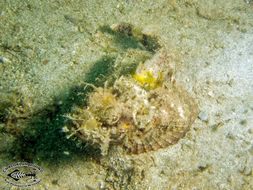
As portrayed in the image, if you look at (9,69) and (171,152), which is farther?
(171,152)

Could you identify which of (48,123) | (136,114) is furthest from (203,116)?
(48,123)

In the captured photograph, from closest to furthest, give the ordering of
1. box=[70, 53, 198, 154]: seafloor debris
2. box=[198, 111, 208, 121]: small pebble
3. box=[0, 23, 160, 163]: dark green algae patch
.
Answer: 1. box=[70, 53, 198, 154]: seafloor debris
2. box=[0, 23, 160, 163]: dark green algae patch
3. box=[198, 111, 208, 121]: small pebble

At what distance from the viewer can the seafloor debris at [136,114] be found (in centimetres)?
251

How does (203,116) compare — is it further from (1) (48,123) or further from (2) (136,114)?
(1) (48,123)

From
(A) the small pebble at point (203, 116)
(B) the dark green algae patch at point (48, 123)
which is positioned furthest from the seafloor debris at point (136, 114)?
(A) the small pebble at point (203, 116)

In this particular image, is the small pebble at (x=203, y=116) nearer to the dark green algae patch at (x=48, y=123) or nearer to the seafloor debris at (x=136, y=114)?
the seafloor debris at (x=136, y=114)

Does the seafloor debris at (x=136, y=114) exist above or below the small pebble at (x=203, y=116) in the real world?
above

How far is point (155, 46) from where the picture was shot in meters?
→ 4.12

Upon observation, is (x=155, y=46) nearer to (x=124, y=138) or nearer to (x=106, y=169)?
(x=124, y=138)

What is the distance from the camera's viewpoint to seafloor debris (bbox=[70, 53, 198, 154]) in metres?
2.51

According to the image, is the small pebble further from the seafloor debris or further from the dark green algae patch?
the dark green algae patch

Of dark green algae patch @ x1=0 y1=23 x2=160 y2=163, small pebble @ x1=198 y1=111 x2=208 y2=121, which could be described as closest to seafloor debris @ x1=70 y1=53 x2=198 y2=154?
dark green algae patch @ x1=0 y1=23 x2=160 y2=163

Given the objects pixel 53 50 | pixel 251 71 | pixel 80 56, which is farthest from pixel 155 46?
pixel 251 71

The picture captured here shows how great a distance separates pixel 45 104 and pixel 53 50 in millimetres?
1264
